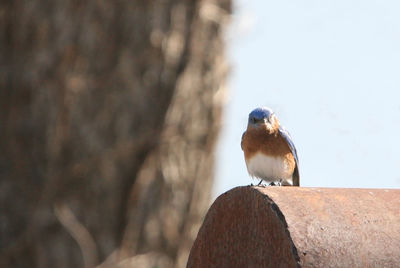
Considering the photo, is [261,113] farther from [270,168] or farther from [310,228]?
[310,228]

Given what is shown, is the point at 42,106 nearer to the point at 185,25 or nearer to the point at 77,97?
the point at 77,97

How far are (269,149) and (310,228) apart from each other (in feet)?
5.07

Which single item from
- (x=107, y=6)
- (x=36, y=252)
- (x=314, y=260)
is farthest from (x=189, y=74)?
(x=314, y=260)

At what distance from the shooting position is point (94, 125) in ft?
17.2

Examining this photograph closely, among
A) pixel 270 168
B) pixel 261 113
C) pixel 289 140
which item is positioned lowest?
pixel 270 168

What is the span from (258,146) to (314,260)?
166 cm

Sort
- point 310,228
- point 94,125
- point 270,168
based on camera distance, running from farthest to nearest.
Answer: point 94,125, point 270,168, point 310,228

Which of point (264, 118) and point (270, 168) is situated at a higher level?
point (264, 118)

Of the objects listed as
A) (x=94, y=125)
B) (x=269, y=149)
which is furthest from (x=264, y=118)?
(x=94, y=125)

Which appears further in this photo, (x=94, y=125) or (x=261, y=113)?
(x=94, y=125)

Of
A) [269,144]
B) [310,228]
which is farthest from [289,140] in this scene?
[310,228]

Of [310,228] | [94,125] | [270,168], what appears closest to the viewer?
[310,228]

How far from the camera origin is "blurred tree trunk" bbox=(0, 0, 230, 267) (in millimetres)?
5191

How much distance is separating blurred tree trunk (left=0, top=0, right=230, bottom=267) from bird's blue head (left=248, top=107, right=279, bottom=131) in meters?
1.48
